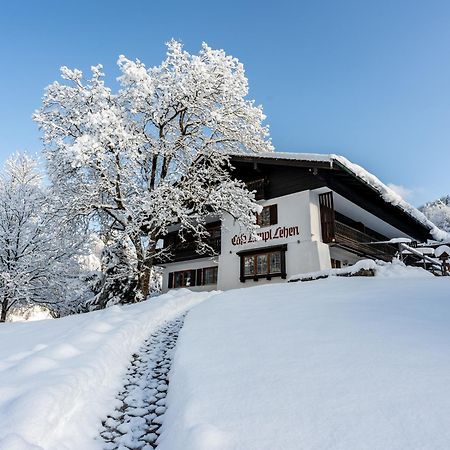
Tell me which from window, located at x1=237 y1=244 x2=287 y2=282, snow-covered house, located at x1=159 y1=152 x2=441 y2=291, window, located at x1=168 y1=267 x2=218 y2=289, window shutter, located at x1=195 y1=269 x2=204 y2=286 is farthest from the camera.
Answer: window shutter, located at x1=195 y1=269 x2=204 y2=286

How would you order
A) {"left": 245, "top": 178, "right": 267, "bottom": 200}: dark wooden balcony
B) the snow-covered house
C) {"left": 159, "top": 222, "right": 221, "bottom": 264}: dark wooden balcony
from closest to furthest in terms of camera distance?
1. the snow-covered house
2. {"left": 245, "top": 178, "right": 267, "bottom": 200}: dark wooden balcony
3. {"left": 159, "top": 222, "right": 221, "bottom": 264}: dark wooden balcony

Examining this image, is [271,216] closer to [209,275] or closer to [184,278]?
[209,275]

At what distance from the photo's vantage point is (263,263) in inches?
738

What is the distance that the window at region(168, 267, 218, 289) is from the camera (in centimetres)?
2250

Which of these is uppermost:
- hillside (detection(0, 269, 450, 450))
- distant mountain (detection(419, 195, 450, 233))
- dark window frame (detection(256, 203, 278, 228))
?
distant mountain (detection(419, 195, 450, 233))

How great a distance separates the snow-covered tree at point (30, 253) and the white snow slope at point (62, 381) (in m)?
9.55

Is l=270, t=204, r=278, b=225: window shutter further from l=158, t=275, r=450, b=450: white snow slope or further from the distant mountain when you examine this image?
the distant mountain

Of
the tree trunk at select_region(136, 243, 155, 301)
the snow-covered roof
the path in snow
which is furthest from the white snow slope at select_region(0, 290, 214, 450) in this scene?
the snow-covered roof

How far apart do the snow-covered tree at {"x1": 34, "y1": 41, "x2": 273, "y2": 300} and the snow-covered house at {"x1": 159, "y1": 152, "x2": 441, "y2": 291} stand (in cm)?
246

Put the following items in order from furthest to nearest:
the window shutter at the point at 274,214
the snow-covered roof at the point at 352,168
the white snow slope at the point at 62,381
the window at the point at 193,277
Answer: the window at the point at 193,277
the window shutter at the point at 274,214
the snow-covered roof at the point at 352,168
the white snow slope at the point at 62,381

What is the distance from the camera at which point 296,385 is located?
3775 mm

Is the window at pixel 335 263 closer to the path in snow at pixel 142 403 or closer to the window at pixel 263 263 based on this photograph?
the window at pixel 263 263

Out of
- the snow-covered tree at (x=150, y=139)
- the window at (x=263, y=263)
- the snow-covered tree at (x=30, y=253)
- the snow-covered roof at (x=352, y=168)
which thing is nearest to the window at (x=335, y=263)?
the window at (x=263, y=263)

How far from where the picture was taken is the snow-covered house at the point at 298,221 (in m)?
17.1
